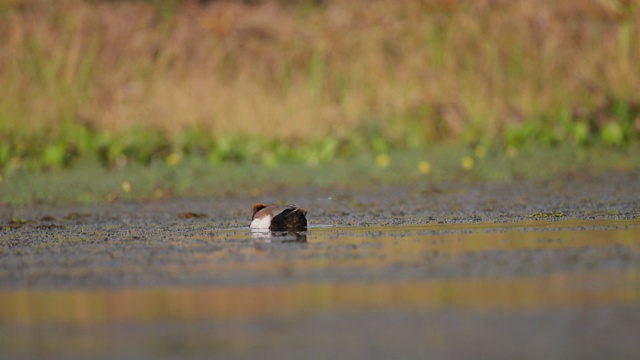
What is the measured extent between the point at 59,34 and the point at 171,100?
1.72 metres

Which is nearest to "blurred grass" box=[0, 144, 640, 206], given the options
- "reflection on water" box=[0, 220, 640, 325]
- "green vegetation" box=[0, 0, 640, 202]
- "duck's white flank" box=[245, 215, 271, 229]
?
"green vegetation" box=[0, 0, 640, 202]

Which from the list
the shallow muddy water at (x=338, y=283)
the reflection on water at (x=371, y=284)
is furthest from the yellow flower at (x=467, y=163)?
the reflection on water at (x=371, y=284)

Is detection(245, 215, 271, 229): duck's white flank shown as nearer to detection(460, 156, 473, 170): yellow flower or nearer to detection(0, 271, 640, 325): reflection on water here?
detection(0, 271, 640, 325): reflection on water

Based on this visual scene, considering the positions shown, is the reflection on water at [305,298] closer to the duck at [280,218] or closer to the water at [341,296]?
the water at [341,296]

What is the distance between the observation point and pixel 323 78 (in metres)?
13.1

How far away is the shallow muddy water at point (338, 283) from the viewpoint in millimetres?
3785

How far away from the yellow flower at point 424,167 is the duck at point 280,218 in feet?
11.3

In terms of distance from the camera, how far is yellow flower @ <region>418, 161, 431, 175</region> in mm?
10596

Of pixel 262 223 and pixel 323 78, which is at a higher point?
pixel 323 78

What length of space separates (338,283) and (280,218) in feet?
7.12

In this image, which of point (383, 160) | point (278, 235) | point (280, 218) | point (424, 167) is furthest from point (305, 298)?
point (383, 160)

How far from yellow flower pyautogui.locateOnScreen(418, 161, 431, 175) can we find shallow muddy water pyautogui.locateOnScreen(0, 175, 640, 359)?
2.01 metres

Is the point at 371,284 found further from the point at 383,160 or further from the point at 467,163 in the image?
the point at 383,160

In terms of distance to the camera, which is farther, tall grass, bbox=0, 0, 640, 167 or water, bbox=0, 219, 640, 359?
tall grass, bbox=0, 0, 640, 167
